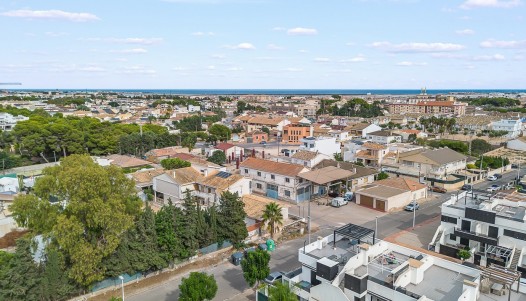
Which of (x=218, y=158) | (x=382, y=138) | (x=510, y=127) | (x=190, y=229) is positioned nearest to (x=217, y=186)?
(x=190, y=229)

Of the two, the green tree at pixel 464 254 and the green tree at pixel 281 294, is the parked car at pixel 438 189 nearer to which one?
the green tree at pixel 464 254

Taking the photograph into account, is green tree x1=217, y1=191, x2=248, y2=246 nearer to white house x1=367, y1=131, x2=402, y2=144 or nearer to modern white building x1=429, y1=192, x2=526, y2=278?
modern white building x1=429, y1=192, x2=526, y2=278

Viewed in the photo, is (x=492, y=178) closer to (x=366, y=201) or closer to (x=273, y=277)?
(x=366, y=201)

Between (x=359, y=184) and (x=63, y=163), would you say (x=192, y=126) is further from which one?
(x=63, y=163)

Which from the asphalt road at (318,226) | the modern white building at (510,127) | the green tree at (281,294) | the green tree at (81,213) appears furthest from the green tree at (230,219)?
the modern white building at (510,127)

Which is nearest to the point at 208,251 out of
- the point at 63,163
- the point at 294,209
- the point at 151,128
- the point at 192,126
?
the point at 63,163
